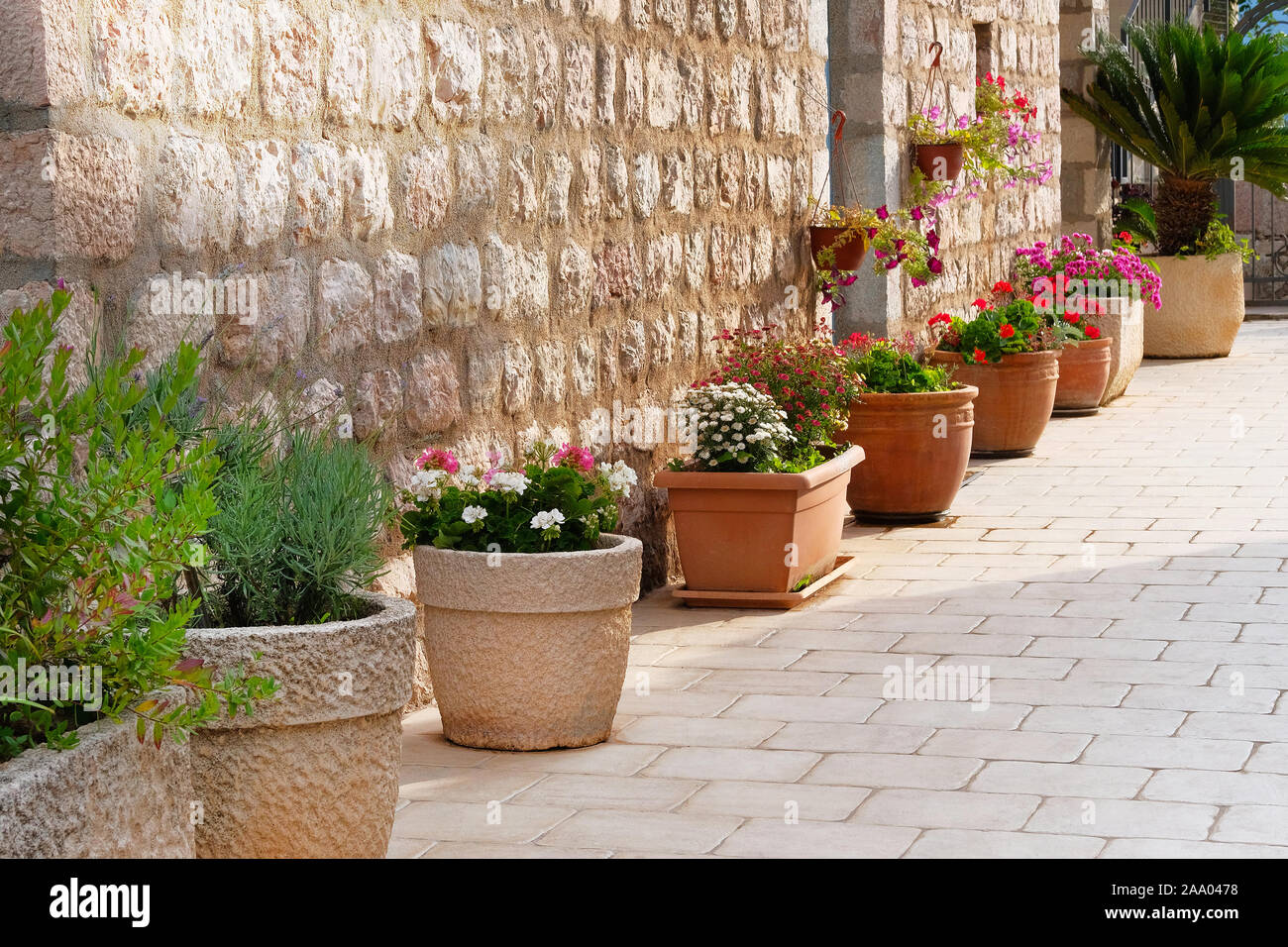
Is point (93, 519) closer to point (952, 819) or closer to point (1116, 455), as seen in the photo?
point (952, 819)

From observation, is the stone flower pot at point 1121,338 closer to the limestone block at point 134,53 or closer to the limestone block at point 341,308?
the limestone block at point 341,308

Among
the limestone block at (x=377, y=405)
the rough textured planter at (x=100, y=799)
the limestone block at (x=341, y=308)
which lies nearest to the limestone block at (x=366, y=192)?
the limestone block at (x=341, y=308)

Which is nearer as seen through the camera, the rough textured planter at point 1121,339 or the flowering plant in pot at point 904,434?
the flowering plant in pot at point 904,434

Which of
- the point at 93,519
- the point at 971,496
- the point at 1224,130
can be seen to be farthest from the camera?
the point at 1224,130

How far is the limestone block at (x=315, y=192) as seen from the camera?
4.12m

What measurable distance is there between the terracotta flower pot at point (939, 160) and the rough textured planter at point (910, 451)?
167cm

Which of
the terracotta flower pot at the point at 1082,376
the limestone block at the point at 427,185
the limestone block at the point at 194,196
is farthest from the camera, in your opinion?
the terracotta flower pot at the point at 1082,376

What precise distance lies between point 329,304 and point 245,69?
2.09ft

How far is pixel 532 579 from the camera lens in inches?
163

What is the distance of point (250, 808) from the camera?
3.05 metres

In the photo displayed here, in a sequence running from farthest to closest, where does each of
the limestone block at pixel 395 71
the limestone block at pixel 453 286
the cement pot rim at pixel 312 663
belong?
the limestone block at pixel 453 286 < the limestone block at pixel 395 71 < the cement pot rim at pixel 312 663

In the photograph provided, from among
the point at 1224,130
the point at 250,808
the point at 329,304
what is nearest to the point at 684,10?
the point at 329,304

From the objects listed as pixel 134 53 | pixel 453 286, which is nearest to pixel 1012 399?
pixel 453 286

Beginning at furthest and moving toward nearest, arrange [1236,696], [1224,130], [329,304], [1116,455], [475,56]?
[1224,130], [1116,455], [475,56], [1236,696], [329,304]
